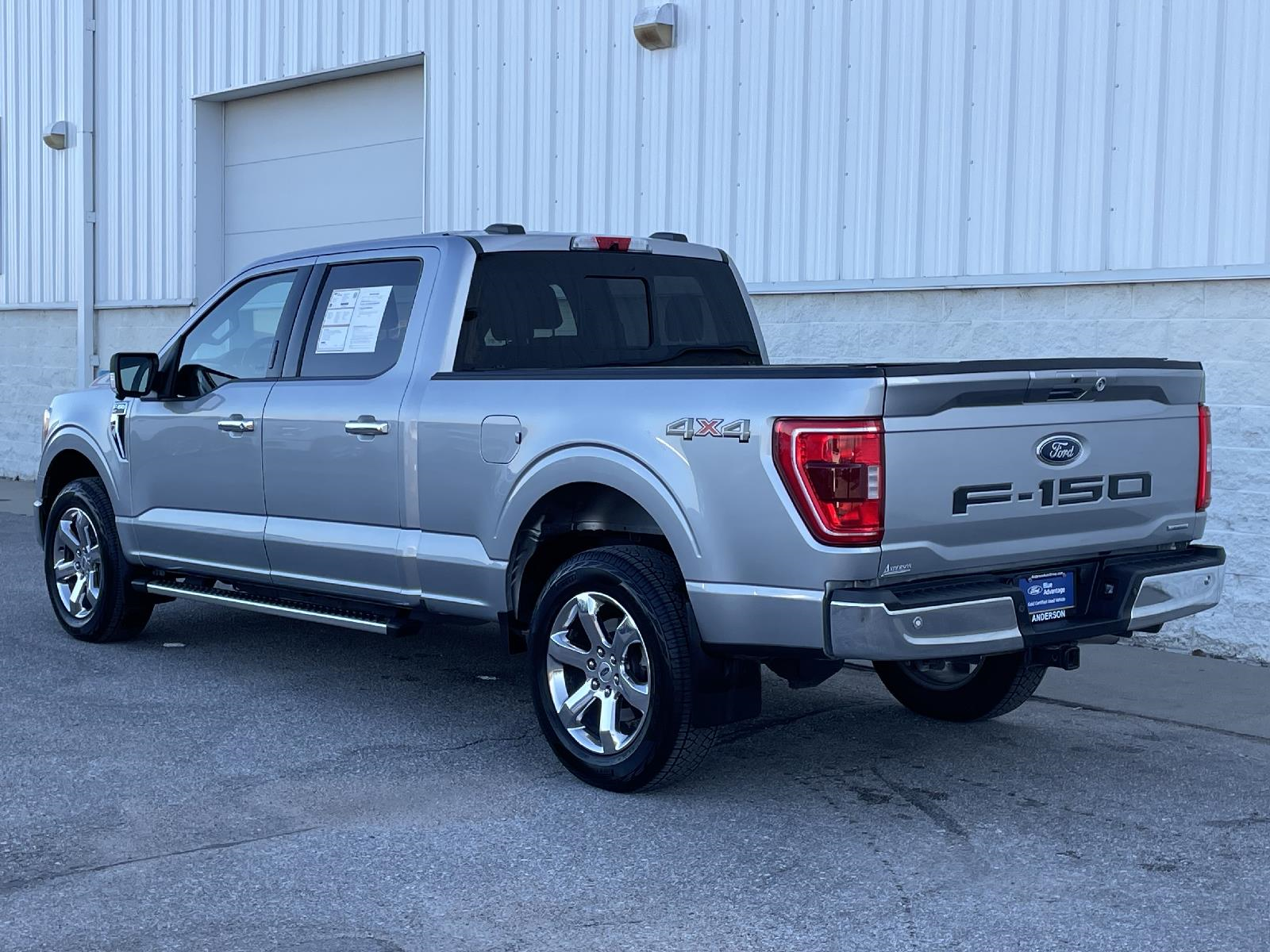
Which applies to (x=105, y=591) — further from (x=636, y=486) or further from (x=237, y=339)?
(x=636, y=486)

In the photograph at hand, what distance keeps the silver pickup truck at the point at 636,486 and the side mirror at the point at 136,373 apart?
0.02m

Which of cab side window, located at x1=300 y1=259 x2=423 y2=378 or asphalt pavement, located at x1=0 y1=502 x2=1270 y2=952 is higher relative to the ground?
cab side window, located at x1=300 y1=259 x2=423 y2=378

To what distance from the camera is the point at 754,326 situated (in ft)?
23.3

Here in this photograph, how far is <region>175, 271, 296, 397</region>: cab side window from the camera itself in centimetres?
708

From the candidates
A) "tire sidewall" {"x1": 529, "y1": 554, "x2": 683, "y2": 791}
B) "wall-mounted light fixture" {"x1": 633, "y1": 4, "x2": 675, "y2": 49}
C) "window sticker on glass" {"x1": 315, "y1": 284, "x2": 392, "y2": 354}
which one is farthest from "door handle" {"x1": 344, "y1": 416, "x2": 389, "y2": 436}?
"wall-mounted light fixture" {"x1": 633, "y1": 4, "x2": 675, "y2": 49}

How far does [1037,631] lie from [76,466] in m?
5.34

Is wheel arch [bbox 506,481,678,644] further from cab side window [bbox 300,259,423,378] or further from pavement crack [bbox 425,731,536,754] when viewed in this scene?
cab side window [bbox 300,259,423,378]

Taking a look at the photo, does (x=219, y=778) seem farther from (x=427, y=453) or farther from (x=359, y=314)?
(x=359, y=314)

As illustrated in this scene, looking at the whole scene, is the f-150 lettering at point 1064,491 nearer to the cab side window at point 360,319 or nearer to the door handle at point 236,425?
the cab side window at point 360,319

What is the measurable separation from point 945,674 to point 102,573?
412 centimetres

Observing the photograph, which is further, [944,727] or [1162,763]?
[944,727]

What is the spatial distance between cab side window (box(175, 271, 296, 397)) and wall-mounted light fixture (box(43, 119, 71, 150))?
33.8 feet

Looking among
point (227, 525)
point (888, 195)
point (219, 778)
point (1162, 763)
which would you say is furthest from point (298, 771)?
point (888, 195)

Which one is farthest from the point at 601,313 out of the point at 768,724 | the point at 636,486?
the point at 768,724
